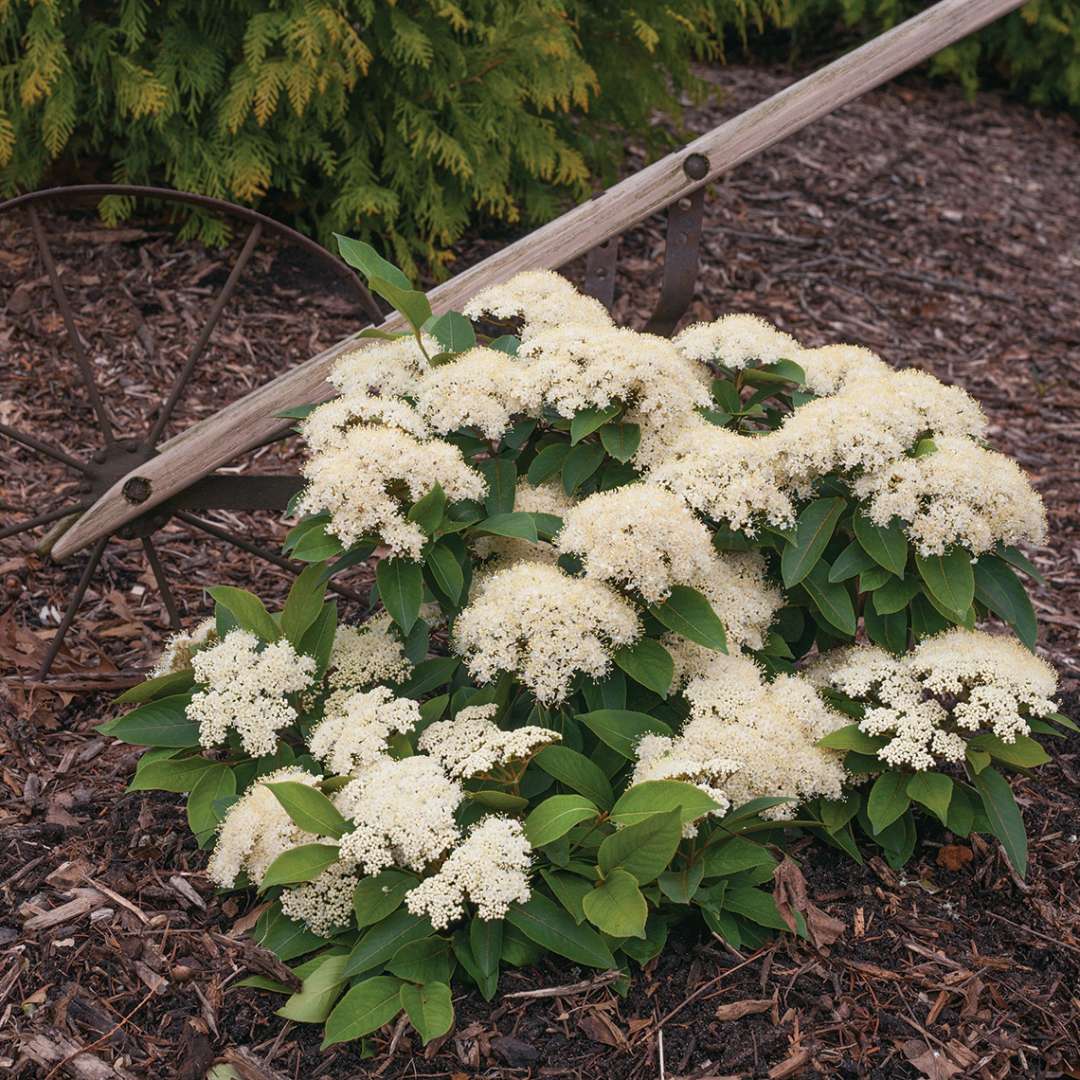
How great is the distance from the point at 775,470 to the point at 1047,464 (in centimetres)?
233

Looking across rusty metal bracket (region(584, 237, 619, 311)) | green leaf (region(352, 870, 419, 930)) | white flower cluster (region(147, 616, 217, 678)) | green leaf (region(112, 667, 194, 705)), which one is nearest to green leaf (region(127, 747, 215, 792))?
green leaf (region(112, 667, 194, 705))

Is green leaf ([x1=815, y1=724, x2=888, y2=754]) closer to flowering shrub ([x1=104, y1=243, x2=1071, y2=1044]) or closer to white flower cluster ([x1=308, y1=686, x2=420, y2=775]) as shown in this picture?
flowering shrub ([x1=104, y1=243, x2=1071, y2=1044])

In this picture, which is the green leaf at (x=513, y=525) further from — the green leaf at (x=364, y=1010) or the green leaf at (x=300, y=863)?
the green leaf at (x=364, y=1010)

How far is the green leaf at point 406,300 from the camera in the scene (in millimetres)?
2314

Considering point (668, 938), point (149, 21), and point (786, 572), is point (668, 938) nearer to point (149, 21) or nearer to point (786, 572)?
point (786, 572)

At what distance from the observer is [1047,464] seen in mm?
4184

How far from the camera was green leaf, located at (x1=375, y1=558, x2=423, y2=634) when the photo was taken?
2088 mm

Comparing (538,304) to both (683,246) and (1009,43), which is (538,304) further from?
(1009,43)

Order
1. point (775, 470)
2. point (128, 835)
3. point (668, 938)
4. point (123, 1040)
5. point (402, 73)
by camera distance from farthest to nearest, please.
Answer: point (402, 73)
point (128, 835)
point (775, 470)
point (668, 938)
point (123, 1040)

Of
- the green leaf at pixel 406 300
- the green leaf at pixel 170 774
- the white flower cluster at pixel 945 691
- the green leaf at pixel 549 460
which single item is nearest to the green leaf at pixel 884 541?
the white flower cluster at pixel 945 691

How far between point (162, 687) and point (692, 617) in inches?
41.6

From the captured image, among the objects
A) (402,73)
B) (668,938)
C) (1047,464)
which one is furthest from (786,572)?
(402,73)

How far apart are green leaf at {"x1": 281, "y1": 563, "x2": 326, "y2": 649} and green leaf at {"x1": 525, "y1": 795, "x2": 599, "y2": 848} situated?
0.63m

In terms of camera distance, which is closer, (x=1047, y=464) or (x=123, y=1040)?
(x=123, y=1040)
